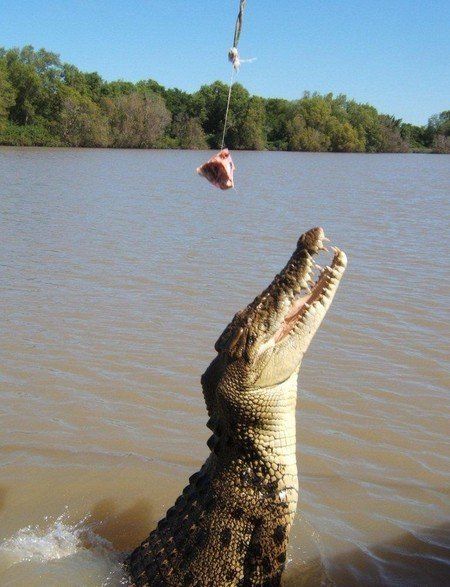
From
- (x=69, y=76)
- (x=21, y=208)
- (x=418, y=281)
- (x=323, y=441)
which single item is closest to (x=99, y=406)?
(x=323, y=441)

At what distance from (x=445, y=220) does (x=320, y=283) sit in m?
12.6

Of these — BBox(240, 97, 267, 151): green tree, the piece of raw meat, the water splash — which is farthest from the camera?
BBox(240, 97, 267, 151): green tree

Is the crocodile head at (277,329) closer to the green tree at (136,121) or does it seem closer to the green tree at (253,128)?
the green tree at (136,121)

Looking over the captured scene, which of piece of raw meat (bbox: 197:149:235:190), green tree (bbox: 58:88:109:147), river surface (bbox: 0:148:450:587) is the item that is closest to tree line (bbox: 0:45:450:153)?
green tree (bbox: 58:88:109:147)

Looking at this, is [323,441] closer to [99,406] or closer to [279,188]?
[99,406]

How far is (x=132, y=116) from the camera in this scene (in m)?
62.9

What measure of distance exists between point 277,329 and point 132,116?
63112mm

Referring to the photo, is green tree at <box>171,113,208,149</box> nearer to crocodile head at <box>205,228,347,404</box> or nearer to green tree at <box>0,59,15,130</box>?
green tree at <box>0,59,15,130</box>

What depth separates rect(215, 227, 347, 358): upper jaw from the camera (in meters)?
2.87

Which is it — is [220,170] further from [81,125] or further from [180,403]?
[81,125]

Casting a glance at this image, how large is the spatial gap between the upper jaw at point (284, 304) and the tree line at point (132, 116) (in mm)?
58140

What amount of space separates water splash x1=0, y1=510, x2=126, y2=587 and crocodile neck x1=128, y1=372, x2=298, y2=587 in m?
0.48

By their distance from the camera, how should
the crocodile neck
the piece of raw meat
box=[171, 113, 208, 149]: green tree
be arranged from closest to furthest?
the crocodile neck → the piece of raw meat → box=[171, 113, 208, 149]: green tree

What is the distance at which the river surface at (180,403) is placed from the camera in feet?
11.8
